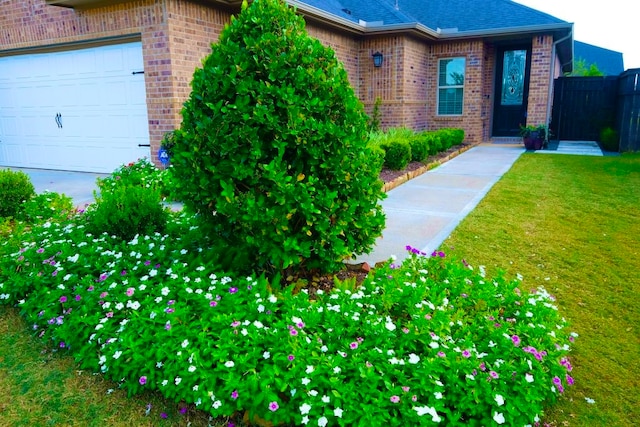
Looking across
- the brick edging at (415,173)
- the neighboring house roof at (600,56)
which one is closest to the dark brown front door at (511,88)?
the brick edging at (415,173)

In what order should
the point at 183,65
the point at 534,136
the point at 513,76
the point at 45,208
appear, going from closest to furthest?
1. the point at 45,208
2. the point at 183,65
3. the point at 534,136
4. the point at 513,76

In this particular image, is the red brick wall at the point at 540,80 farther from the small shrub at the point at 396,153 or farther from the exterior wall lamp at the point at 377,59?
the small shrub at the point at 396,153

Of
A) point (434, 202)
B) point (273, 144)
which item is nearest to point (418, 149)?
point (434, 202)

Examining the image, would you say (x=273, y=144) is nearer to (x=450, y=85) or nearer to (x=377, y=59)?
(x=377, y=59)

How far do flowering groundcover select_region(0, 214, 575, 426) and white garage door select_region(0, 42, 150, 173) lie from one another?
5.75 metres

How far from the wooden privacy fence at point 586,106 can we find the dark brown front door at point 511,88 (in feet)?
3.21

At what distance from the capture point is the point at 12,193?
5.45m

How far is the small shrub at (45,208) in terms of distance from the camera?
17.1 ft

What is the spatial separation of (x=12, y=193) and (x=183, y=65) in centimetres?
356

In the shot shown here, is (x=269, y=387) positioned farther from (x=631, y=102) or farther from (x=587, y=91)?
(x=587, y=91)

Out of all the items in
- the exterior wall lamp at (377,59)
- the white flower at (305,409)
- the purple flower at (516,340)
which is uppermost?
the exterior wall lamp at (377,59)

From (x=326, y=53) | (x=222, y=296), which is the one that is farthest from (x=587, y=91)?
(x=222, y=296)

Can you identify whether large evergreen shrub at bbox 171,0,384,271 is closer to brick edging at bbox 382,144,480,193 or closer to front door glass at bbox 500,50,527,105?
brick edging at bbox 382,144,480,193

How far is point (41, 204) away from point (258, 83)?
3.81 metres
